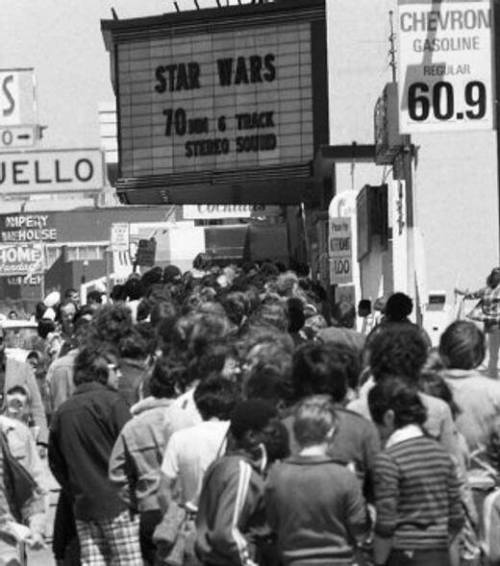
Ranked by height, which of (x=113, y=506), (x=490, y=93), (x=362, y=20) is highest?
(x=362, y=20)

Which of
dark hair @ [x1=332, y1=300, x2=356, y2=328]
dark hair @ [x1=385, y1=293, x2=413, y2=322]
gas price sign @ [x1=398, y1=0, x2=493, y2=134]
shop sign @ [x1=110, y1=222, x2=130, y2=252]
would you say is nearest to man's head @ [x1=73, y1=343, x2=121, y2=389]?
dark hair @ [x1=385, y1=293, x2=413, y2=322]

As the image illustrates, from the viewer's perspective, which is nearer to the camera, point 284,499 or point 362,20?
point 284,499

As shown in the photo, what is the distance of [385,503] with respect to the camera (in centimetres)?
928

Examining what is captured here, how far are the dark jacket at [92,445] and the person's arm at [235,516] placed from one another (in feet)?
8.97

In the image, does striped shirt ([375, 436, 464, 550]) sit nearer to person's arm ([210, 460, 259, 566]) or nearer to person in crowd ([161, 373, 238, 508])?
person's arm ([210, 460, 259, 566])

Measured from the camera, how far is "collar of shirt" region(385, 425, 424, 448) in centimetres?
944

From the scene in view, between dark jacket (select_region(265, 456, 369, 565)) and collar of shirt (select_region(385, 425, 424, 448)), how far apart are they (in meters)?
0.53

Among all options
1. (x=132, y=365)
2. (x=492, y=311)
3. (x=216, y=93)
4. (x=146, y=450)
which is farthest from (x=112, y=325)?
(x=216, y=93)

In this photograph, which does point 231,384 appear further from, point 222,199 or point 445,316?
point 222,199

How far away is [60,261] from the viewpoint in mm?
94562

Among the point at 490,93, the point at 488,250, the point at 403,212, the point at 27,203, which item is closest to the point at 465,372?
the point at 490,93

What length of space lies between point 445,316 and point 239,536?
13.2 metres

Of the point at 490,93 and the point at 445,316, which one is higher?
the point at 490,93

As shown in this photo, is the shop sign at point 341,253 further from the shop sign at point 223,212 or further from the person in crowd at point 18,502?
the shop sign at point 223,212
